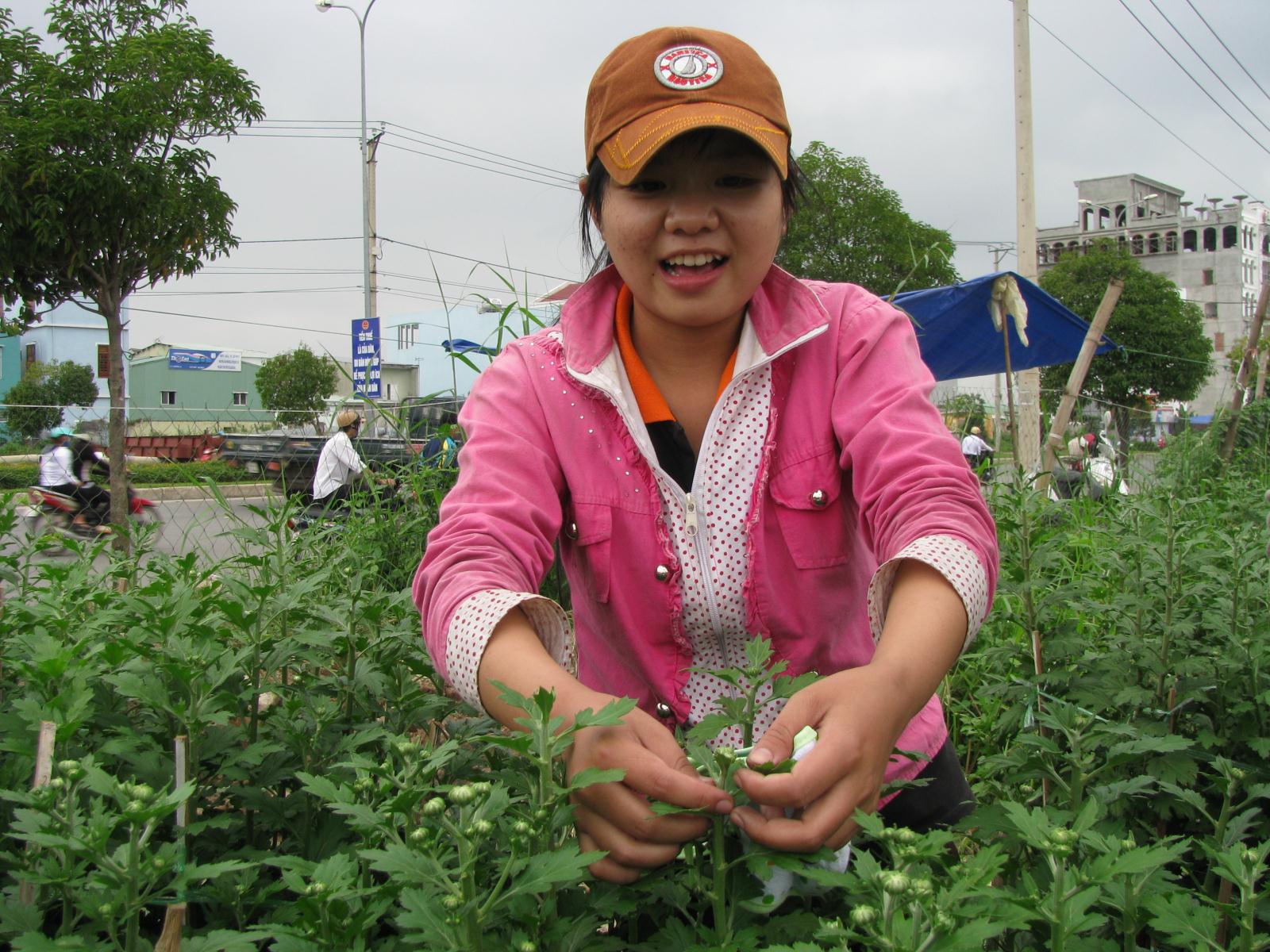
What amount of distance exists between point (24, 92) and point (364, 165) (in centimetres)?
1384

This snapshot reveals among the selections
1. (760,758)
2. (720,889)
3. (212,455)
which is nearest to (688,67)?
(760,758)

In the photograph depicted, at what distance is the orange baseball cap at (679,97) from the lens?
4.46ft

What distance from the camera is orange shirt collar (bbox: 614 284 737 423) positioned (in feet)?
5.15

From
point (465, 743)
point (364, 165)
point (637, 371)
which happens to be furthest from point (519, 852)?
point (364, 165)

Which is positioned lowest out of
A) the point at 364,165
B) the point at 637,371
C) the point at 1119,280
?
the point at 637,371

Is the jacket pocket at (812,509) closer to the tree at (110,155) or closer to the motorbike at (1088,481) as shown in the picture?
the motorbike at (1088,481)

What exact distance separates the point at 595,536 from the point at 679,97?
0.62 meters

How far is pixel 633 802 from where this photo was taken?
0.93 m

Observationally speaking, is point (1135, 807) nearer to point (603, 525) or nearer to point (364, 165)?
point (603, 525)

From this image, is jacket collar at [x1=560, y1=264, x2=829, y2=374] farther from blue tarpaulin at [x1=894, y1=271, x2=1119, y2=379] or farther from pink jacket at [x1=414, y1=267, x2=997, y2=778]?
blue tarpaulin at [x1=894, y1=271, x2=1119, y2=379]

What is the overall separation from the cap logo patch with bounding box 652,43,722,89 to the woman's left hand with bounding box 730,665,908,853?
2.69 ft

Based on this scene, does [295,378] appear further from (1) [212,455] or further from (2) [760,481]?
(2) [760,481]

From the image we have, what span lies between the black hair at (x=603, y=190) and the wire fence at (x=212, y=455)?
3.67 ft

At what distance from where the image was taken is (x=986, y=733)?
2850 mm
